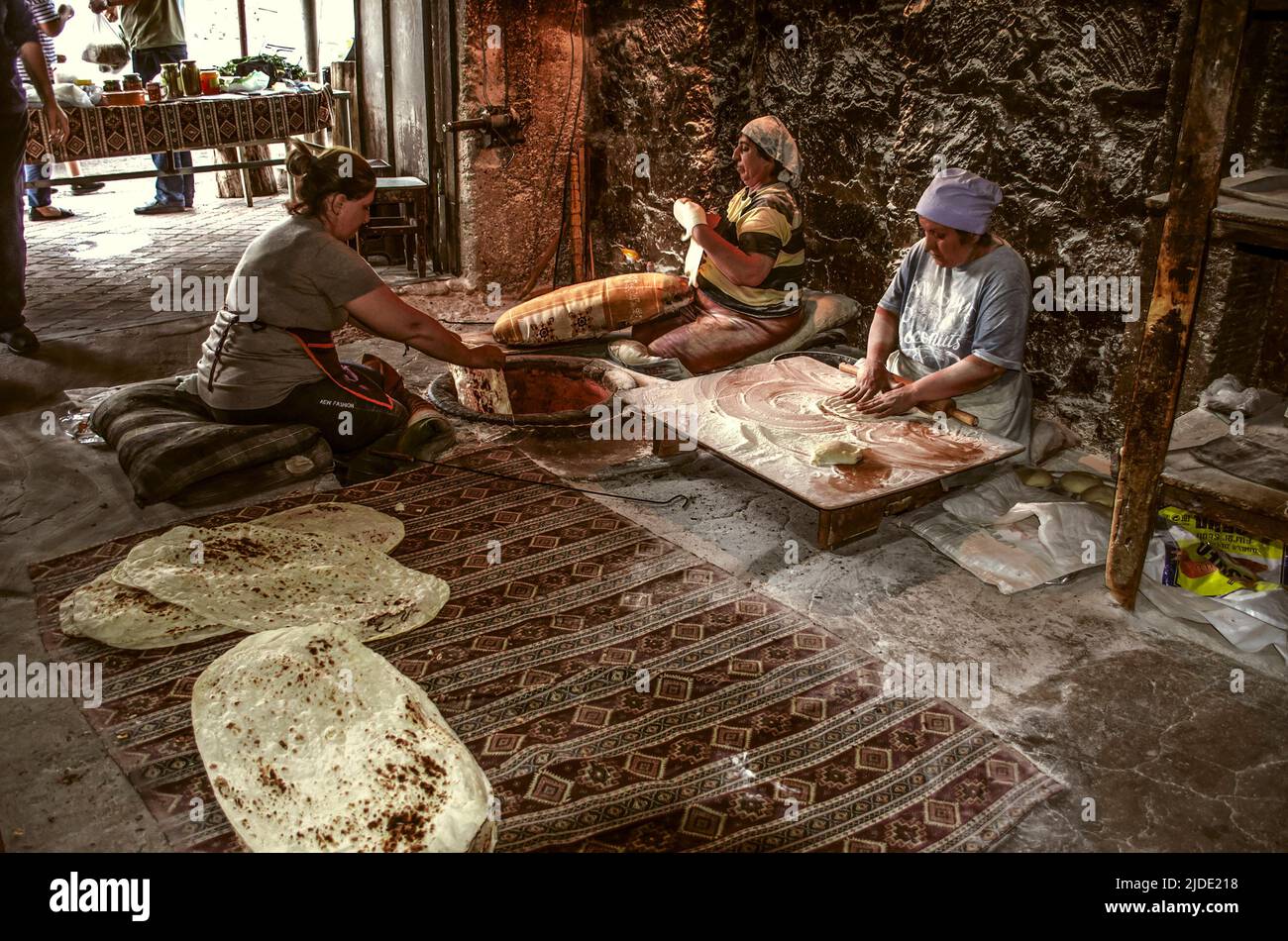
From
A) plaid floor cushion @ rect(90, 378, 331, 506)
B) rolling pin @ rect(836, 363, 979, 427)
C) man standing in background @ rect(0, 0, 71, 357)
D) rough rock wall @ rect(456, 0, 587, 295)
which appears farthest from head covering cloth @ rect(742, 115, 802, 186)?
man standing in background @ rect(0, 0, 71, 357)

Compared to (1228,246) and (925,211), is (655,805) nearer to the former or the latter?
(925,211)

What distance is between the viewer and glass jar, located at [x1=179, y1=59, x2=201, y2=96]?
733cm

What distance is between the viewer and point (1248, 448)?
3.35 meters

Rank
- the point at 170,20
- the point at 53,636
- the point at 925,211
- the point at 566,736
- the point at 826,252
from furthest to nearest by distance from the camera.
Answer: the point at 170,20 → the point at 826,252 → the point at 925,211 → the point at 53,636 → the point at 566,736

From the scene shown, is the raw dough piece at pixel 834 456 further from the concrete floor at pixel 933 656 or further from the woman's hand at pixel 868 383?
the woman's hand at pixel 868 383

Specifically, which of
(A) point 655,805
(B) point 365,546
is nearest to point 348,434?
(B) point 365,546

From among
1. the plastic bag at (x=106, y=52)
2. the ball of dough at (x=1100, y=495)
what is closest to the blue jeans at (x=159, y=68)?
the plastic bag at (x=106, y=52)

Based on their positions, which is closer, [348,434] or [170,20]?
[348,434]

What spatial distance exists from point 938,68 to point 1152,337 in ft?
7.65

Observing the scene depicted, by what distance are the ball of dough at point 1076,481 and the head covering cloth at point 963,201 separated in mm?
1090

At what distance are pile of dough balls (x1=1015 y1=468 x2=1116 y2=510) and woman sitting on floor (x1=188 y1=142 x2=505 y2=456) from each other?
2.34 meters

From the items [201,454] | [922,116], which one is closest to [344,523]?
[201,454]

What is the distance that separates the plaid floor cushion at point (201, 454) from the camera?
3902mm

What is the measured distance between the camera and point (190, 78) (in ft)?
24.2
